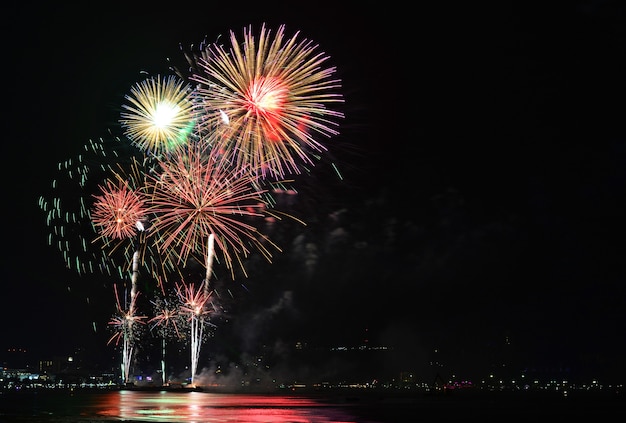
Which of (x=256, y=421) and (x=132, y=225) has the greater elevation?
(x=132, y=225)

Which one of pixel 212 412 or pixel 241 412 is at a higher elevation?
pixel 212 412

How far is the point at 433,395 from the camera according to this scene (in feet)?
548

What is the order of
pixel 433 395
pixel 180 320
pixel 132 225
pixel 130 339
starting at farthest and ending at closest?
pixel 433 395
pixel 130 339
pixel 180 320
pixel 132 225

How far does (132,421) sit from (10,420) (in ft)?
23.6

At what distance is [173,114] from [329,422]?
20.3m

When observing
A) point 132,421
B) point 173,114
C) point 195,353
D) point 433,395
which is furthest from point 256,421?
point 433,395

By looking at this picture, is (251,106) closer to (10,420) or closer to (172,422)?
(172,422)

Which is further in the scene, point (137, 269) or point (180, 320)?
point (180, 320)

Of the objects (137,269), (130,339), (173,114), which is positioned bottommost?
(130,339)

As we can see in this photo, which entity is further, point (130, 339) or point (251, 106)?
point (130, 339)

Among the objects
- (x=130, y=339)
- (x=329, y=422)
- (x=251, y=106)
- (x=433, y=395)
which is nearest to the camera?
(x=251, y=106)

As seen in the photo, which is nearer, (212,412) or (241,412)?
(212,412)

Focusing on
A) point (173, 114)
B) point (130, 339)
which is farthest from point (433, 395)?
point (173, 114)

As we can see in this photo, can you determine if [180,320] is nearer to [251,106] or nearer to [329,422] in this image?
[329,422]
